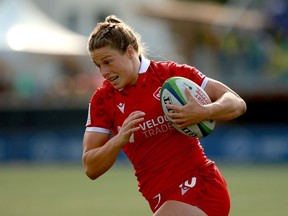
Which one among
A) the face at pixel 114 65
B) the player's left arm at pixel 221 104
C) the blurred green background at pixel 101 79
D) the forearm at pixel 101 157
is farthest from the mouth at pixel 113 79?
the blurred green background at pixel 101 79

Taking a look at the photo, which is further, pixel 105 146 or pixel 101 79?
pixel 101 79

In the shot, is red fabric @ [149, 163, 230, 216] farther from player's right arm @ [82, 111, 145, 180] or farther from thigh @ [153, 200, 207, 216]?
player's right arm @ [82, 111, 145, 180]

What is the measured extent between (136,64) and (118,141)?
2.21 ft

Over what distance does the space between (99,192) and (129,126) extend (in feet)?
30.9

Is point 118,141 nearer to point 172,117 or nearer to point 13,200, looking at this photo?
point 172,117

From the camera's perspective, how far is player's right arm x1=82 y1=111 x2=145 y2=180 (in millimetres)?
6801

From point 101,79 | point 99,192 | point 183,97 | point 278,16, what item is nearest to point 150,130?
point 183,97

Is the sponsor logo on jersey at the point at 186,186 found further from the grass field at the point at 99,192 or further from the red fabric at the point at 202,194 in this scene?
the grass field at the point at 99,192

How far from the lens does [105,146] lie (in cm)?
692

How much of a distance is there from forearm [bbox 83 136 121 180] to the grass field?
5.54m

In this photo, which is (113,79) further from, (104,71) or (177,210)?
(177,210)

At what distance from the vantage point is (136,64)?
714cm

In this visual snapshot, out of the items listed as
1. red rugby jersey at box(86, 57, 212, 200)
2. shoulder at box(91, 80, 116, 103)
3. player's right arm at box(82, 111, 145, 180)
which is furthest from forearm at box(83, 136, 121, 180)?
shoulder at box(91, 80, 116, 103)

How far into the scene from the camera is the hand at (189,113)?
674 cm
